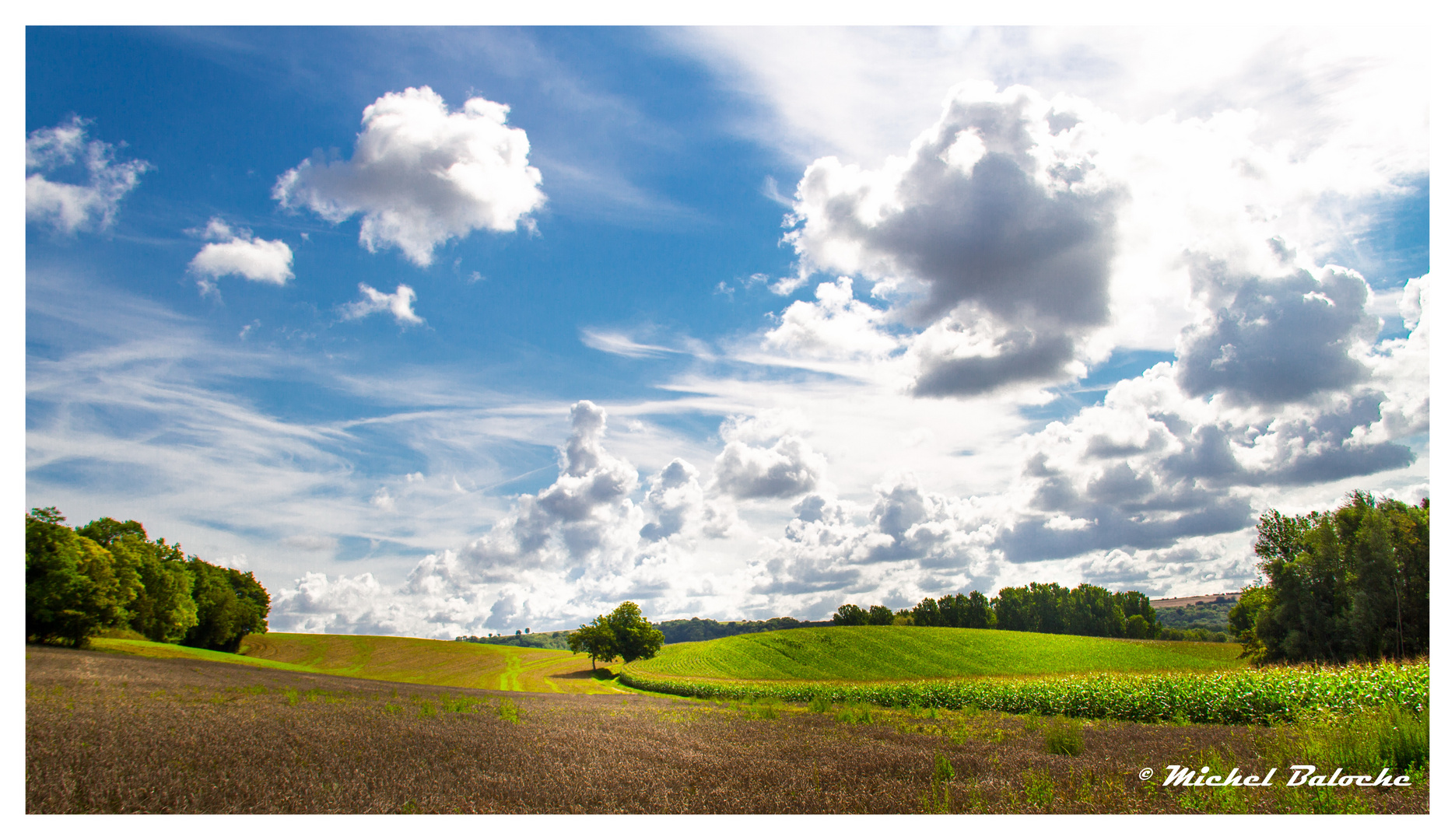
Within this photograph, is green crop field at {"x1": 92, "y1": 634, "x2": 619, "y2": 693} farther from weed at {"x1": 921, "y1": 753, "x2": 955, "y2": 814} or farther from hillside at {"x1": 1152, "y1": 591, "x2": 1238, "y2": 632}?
hillside at {"x1": 1152, "y1": 591, "x2": 1238, "y2": 632}

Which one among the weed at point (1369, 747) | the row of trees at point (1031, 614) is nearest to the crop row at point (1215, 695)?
the weed at point (1369, 747)

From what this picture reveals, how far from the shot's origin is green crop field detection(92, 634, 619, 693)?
3094 cm

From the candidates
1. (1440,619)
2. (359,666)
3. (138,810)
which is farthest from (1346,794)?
(359,666)

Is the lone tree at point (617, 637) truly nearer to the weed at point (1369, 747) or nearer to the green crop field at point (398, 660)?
the green crop field at point (398, 660)

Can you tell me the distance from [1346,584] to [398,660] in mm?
55057

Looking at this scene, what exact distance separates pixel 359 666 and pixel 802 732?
36.3 meters

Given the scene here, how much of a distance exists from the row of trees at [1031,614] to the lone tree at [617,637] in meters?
33.3

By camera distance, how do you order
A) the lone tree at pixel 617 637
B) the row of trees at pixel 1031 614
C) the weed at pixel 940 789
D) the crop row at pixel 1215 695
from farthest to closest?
the row of trees at pixel 1031 614 < the lone tree at pixel 617 637 < the crop row at pixel 1215 695 < the weed at pixel 940 789

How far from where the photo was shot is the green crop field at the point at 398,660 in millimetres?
30938

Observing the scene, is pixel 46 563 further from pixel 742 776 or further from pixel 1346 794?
pixel 1346 794

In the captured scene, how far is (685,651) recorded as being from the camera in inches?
2277

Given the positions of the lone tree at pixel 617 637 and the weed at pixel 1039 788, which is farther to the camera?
the lone tree at pixel 617 637

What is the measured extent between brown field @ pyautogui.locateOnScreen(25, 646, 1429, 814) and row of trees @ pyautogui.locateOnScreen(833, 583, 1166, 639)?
70.4m

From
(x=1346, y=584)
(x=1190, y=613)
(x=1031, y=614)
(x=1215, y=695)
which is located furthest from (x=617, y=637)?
(x=1190, y=613)
